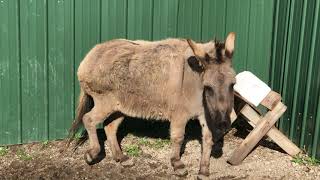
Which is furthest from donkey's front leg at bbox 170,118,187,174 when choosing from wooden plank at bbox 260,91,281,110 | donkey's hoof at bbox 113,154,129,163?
wooden plank at bbox 260,91,281,110

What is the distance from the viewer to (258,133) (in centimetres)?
708

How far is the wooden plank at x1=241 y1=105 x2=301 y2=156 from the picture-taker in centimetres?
718

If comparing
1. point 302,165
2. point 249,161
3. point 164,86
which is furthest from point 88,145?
point 302,165

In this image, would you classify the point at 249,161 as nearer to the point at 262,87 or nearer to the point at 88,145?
the point at 262,87

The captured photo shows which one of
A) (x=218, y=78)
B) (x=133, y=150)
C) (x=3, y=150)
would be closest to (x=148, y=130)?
(x=133, y=150)

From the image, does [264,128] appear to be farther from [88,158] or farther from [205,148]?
[88,158]

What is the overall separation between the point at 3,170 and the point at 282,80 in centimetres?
421

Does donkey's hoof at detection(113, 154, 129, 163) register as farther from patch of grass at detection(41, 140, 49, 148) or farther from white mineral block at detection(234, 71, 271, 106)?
white mineral block at detection(234, 71, 271, 106)

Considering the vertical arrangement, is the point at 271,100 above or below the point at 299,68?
below

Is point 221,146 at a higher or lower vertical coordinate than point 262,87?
lower

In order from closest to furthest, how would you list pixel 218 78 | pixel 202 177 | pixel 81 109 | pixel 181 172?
pixel 218 78
pixel 202 177
pixel 181 172
pixel 81 109

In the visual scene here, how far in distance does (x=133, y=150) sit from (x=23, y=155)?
1.54 m

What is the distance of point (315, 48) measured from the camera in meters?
6.95

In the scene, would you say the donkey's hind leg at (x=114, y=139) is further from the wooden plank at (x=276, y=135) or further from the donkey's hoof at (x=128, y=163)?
the wooden plank at (x=276, y=135)
